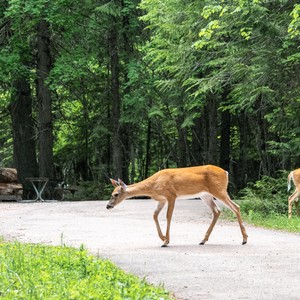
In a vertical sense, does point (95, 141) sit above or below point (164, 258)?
above

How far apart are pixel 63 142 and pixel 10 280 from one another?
28742 millimetres

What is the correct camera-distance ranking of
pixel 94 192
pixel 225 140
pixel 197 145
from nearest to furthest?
pixel 225 140 → pixel 94 192 → pixel 197 145

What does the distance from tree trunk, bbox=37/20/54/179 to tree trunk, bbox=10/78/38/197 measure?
52.0 inches

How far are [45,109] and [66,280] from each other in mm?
21106

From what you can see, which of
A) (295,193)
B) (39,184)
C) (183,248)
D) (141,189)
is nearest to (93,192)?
(39,184)

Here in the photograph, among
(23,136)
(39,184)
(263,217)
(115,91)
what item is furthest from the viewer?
(23,136)

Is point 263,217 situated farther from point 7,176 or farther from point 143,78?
point 143,78

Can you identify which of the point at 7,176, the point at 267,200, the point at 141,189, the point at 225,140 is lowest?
the point at 267,200

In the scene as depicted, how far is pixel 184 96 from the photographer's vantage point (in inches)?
1012

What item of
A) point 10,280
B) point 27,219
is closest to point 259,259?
point 10,280

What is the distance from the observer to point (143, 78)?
2803cm

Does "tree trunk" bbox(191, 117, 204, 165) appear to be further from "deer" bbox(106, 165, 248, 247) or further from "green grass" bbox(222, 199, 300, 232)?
"deer" bbox(106, 165, 248, 247)

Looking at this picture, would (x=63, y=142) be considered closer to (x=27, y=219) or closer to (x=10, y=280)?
(x=27, y=219)

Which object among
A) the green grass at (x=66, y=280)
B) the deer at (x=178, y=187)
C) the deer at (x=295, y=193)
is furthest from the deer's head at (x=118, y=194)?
the deer at (x=295, y=193)
